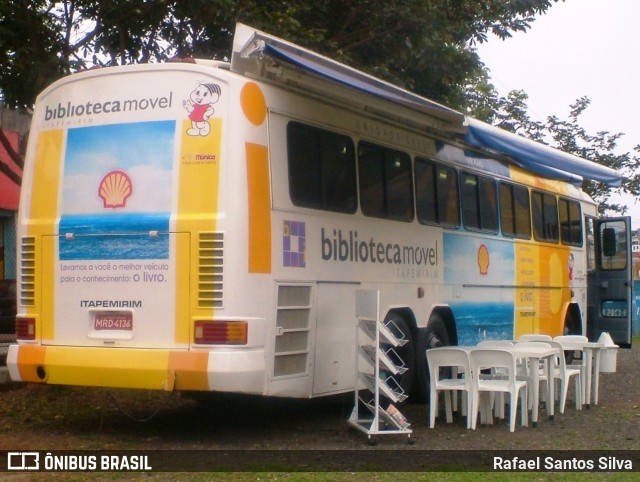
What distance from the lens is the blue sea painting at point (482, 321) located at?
12742 mm

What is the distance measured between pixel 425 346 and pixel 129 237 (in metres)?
4.15

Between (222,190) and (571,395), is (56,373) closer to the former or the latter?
(222,190)

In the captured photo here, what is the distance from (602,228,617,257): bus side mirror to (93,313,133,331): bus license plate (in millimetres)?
10885

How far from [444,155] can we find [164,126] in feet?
15.2

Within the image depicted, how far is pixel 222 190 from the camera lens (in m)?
8.60

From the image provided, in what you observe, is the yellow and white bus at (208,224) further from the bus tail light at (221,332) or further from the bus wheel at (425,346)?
the bus wheel at (425,346)

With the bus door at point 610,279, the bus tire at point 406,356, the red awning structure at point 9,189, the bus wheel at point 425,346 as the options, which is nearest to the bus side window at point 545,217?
the bus door at point 610,279

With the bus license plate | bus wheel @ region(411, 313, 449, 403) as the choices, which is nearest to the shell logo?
bus wheel @ region(411, 313, 449, 403)

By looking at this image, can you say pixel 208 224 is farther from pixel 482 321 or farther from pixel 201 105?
pixel 482 321

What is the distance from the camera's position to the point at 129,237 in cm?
884

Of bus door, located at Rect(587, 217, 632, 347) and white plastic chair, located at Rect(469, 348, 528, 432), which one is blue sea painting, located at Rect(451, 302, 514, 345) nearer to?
white plastic chair, located at Rect(469, 348, 528, 432)

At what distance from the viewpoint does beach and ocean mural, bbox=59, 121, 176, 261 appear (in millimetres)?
8797

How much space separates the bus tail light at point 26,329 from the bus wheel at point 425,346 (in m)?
4.30

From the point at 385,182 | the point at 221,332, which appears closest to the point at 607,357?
the point at 385,182
